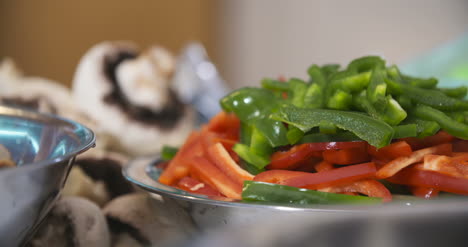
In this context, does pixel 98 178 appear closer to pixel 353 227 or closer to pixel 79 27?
pixel 353 227

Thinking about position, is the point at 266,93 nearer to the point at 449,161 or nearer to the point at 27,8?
the point at 449,161

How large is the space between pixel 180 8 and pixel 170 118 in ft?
7.18

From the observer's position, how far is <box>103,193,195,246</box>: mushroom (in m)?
0.69

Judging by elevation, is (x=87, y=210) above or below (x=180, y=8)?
below

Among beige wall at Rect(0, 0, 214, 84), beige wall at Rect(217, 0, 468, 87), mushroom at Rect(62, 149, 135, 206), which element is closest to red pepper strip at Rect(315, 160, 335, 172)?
mushroom at Rect(62, 149, 135, 206)

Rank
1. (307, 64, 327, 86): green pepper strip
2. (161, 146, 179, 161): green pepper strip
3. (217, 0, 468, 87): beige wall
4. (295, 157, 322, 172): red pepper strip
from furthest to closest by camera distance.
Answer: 1. (217, 0, 468, 87): beige wall
2. (161, 146, 179, 161): green pepper strip
3. (307, 64, 327, 86): green pepper strip
4. (295, 157, 322, 172): red pepper strip

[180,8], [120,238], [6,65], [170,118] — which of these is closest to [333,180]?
[120,238]

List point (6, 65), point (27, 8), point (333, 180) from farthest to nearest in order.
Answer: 1. point (27, 8)
2. point (6, 65)
3. point (333, 180)

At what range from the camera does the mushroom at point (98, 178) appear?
35.9 inches

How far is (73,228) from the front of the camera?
0.71 meters

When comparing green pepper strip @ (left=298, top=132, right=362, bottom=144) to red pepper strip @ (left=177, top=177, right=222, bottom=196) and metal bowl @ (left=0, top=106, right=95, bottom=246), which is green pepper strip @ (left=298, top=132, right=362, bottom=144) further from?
metal bowl @ (left=0, top=106, right=95, bottom=246)

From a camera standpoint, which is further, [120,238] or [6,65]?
[6,65]

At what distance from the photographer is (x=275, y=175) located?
2.27 feet

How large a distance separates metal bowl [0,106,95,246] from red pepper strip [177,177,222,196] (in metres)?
0.18
